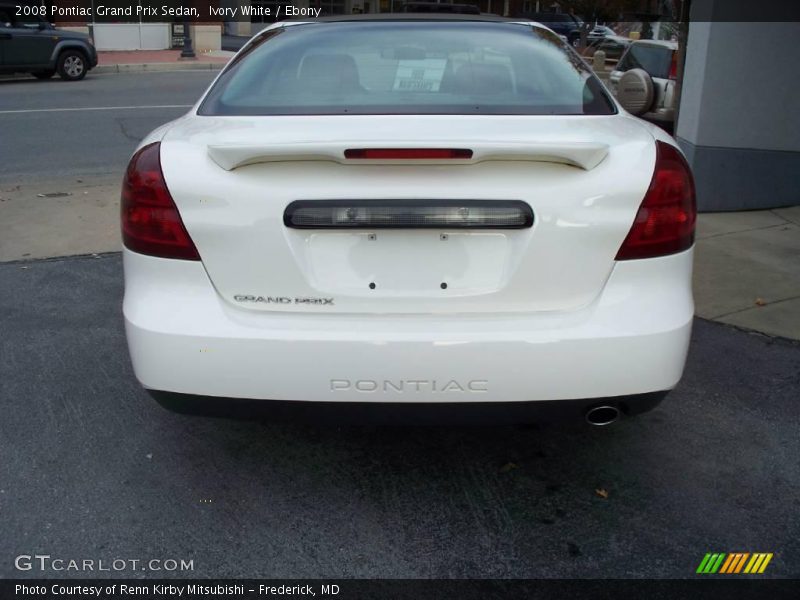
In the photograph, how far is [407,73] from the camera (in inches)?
133

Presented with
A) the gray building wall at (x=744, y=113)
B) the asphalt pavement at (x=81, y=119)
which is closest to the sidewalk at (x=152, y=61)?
the asphalt pavement at (x=81, y=119)

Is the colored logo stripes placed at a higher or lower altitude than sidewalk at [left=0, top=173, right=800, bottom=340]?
higher

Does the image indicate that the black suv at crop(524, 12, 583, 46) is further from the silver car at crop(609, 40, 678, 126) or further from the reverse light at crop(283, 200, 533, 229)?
the reverse light at crop(283, 200, 533, 229)

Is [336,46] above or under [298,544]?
above

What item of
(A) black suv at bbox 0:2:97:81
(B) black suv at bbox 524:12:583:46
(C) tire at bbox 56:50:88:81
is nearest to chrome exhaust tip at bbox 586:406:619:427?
(A) black suv at bbox 0:2:97:81

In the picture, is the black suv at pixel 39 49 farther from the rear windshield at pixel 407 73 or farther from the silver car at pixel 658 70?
the rear windshield at pixel 407 73

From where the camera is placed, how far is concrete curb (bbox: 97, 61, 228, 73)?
2184cm

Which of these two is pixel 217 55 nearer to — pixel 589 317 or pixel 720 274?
pixel 720 274

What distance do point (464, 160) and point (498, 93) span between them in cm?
69

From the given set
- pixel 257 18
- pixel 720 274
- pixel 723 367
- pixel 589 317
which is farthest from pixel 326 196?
pixel 257 18

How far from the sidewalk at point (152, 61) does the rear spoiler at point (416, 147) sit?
2084cm

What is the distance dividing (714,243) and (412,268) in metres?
4.45

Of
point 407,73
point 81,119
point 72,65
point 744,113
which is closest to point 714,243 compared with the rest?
point 744,113

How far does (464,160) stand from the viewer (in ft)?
8.55
